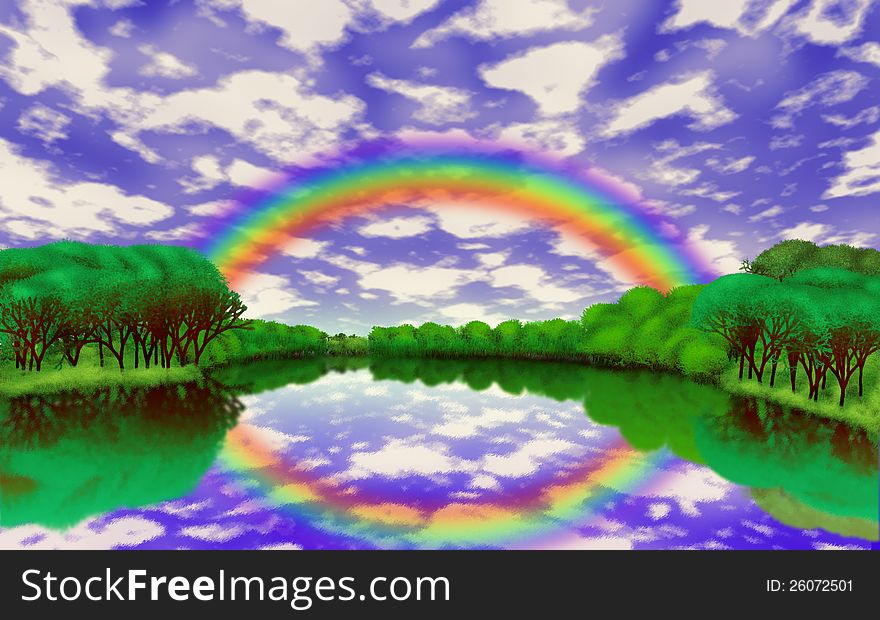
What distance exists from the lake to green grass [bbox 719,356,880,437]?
156cm

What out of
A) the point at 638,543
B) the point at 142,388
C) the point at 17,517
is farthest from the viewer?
the point at 142,388

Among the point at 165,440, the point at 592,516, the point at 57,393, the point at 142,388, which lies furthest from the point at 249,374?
the point at 592,516

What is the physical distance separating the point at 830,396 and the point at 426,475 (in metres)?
29.6

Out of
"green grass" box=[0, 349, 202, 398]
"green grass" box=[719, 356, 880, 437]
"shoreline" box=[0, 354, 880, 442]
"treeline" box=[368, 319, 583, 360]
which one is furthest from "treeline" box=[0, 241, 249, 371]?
"green grass" box=[719, 356, 880, 437]

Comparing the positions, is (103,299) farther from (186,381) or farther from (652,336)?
(652,336)

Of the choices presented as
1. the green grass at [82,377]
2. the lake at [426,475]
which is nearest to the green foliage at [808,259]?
the lake at [426,475]

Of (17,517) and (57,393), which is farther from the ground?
(57,393)

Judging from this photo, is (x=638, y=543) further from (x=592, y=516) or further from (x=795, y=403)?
(x=795, y=403)

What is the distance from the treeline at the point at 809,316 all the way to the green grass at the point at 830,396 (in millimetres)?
520

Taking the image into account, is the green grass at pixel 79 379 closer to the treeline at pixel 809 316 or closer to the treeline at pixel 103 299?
the treeline at pixel 103 299

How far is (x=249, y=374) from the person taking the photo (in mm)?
47906

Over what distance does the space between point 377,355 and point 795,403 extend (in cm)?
5686

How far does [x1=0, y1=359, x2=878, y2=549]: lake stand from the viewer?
12.5m

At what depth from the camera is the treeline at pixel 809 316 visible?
2723cm
